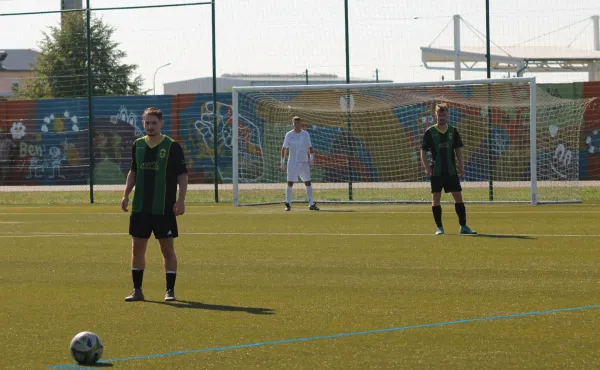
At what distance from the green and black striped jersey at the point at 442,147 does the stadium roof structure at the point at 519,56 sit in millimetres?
10918

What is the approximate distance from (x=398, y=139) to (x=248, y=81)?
50.5ft

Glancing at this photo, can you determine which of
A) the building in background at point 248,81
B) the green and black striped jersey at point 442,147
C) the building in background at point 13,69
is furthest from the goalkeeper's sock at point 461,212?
the building in background at point 13,69

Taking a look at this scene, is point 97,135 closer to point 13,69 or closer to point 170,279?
point 170,279

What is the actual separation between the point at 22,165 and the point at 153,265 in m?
25.0

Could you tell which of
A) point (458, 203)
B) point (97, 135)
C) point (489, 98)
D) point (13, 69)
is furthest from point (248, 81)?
point (13, 69)

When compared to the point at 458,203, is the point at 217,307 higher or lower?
lower

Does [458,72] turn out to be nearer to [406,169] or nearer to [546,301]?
[406,169]

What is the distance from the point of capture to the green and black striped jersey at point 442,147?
16234 millimetres

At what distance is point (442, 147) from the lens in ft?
53.3

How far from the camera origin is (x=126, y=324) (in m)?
8.59

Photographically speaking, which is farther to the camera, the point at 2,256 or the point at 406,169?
the point at 406,169

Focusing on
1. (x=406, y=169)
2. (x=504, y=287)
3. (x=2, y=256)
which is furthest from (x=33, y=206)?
(x=504, y=287)

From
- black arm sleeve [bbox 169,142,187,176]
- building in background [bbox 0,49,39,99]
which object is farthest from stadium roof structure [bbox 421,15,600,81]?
building in background [bbox 0,49,39,99]

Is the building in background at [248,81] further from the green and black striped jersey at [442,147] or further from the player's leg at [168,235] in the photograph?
the player's leg at [168,235]
